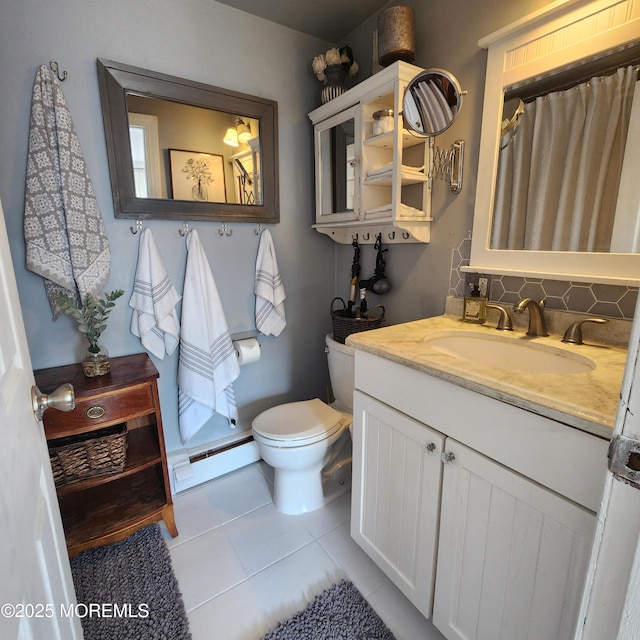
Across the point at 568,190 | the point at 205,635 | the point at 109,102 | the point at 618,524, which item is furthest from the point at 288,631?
the point at 109,102

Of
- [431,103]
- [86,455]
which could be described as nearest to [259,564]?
→ [86,455]

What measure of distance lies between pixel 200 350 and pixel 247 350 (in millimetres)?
233

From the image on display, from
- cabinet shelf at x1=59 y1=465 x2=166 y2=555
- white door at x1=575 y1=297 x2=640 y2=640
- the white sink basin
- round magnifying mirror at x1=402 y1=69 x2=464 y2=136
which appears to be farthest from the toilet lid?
round magnifying mirror at x1=402 y1=69 x2=464 y2=136

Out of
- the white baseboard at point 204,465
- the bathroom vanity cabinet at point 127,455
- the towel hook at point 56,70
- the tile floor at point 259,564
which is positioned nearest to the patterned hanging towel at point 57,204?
the towel hook at point 56,70

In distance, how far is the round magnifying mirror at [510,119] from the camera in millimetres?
1219

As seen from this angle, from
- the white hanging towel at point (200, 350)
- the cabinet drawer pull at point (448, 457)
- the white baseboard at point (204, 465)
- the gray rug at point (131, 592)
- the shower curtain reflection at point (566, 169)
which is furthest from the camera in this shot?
the white baseboard at point (204, 465)

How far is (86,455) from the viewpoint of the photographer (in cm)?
131

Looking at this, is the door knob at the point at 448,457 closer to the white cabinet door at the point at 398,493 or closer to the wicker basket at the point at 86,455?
the white cabinet door at the point at 398,493

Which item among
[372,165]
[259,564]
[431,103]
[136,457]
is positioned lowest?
[259,564]

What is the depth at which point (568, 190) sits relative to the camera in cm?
112

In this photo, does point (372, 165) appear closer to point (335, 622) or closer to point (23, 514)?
point (23, 514)

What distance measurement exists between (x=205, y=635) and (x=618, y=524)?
1.29 meters

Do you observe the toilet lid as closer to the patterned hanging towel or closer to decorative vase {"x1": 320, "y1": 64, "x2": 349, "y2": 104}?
the patterned hanging towel

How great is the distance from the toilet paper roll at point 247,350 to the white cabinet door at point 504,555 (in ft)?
3.72
